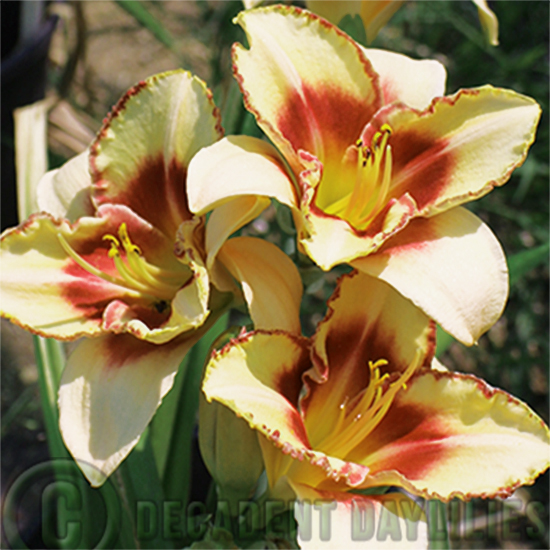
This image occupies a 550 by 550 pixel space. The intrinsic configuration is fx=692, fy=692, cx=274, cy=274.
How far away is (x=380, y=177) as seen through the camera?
0.45 m

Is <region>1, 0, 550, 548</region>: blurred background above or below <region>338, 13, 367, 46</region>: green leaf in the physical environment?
below

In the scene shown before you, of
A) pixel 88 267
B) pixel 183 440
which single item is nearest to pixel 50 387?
pixel 183 440

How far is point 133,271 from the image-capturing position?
1.54ft

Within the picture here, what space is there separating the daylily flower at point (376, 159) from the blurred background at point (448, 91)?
2.01 feet

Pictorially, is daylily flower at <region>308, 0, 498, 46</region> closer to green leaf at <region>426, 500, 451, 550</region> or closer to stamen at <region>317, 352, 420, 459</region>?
stamen at <region>317, 352, 420, 459</region>

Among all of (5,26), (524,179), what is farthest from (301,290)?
(5,26)

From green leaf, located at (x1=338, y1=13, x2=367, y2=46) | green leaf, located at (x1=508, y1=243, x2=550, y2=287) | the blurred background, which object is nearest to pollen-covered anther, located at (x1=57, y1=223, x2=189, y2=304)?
green leaf, located at (x1=338, y1=13, x2=367, y2=46)

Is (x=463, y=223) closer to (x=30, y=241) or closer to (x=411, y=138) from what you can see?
(x=411, y=138)

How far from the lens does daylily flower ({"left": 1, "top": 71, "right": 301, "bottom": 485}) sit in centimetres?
42

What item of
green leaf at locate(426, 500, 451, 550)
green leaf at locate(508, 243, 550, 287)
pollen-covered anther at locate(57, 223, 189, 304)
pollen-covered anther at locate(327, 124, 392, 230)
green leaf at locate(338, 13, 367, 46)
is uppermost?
green leaf at locate(338, 13, 367, 46)

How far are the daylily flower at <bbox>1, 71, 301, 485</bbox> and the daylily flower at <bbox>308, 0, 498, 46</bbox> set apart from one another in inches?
5.9

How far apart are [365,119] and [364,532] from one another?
0.84 ft

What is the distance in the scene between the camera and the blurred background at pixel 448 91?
3.56 ft

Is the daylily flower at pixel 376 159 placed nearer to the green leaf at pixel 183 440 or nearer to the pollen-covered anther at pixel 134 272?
the pollen-covered anther at pixel 134 272
